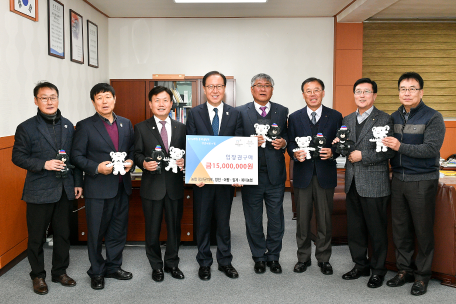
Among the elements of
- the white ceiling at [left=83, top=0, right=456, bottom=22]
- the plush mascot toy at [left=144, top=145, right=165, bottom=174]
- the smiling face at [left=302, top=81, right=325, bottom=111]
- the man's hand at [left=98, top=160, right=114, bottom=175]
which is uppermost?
the white ceiling at [left=83, top=0, right=456, bottom=22]

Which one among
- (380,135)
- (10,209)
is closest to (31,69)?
(10,209)

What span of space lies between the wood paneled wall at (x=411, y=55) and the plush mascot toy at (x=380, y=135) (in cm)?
375

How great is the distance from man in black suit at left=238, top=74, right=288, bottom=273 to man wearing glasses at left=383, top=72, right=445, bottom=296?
0.82 meters

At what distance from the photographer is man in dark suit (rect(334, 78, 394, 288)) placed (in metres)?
2.56

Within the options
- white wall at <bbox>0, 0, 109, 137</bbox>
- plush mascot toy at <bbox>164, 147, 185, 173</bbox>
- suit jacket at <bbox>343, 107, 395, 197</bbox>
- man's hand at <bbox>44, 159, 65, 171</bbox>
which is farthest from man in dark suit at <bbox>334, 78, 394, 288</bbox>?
white wall at <bbox>0, 0, 109, 137</bbox>

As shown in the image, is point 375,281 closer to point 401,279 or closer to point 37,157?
point 401,279

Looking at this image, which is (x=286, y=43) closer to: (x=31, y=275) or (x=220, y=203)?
(x=220, y=203)

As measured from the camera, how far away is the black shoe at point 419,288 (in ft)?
8.05

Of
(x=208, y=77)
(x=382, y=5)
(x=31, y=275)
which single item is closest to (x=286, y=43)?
(x=382, y=5)

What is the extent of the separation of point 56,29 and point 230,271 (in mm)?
3394

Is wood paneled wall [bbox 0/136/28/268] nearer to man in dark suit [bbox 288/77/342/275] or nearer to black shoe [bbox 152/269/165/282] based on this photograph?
black shoe [bbox 152/269/165/282]

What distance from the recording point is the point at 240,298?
7.94 feet

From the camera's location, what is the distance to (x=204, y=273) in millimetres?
2717

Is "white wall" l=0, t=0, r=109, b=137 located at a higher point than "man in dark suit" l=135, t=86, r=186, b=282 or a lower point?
higher
